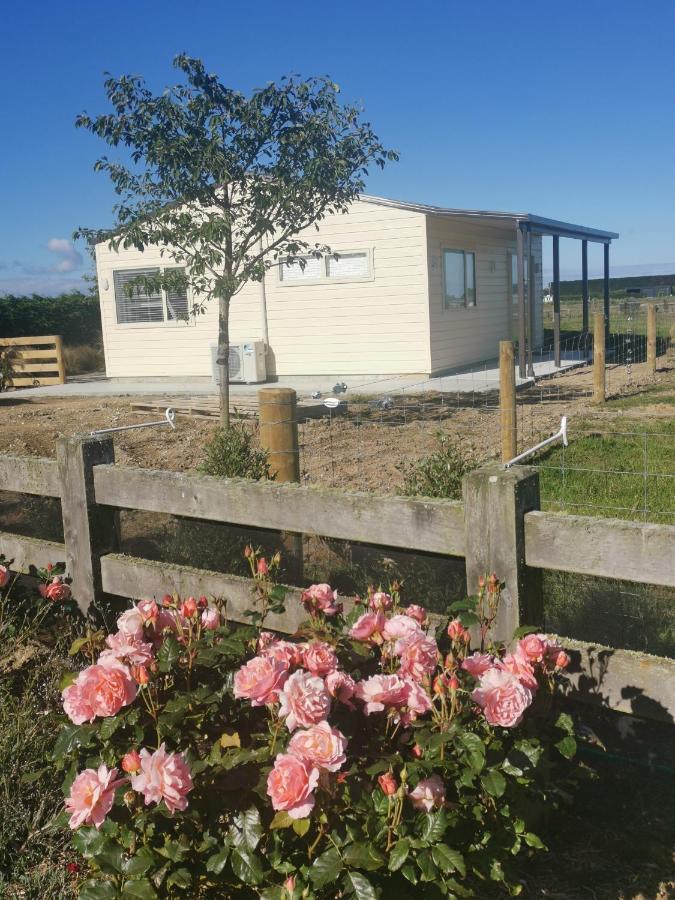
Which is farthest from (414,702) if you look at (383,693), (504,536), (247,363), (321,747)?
(247,363)

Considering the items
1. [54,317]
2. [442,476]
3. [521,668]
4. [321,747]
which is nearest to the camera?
[321,747]

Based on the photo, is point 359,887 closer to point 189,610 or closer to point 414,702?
point 414,702

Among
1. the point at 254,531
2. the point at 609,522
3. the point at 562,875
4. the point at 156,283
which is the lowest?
the point at 562,875

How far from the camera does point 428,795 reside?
82.0 inches

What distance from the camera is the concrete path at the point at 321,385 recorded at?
1549 cm

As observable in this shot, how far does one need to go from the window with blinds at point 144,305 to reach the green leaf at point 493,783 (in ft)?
56.8

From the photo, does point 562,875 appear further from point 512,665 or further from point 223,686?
point 223,686

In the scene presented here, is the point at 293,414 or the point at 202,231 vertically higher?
the point at 202,231

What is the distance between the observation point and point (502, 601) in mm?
2736

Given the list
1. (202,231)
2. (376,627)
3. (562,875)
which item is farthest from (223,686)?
(202,231)

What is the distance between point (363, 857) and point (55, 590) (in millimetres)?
1987

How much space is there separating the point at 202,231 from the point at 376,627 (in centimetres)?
795

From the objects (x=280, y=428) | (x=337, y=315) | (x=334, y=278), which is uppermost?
(x=334, y=278)

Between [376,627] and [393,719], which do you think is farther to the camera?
[376,627]
